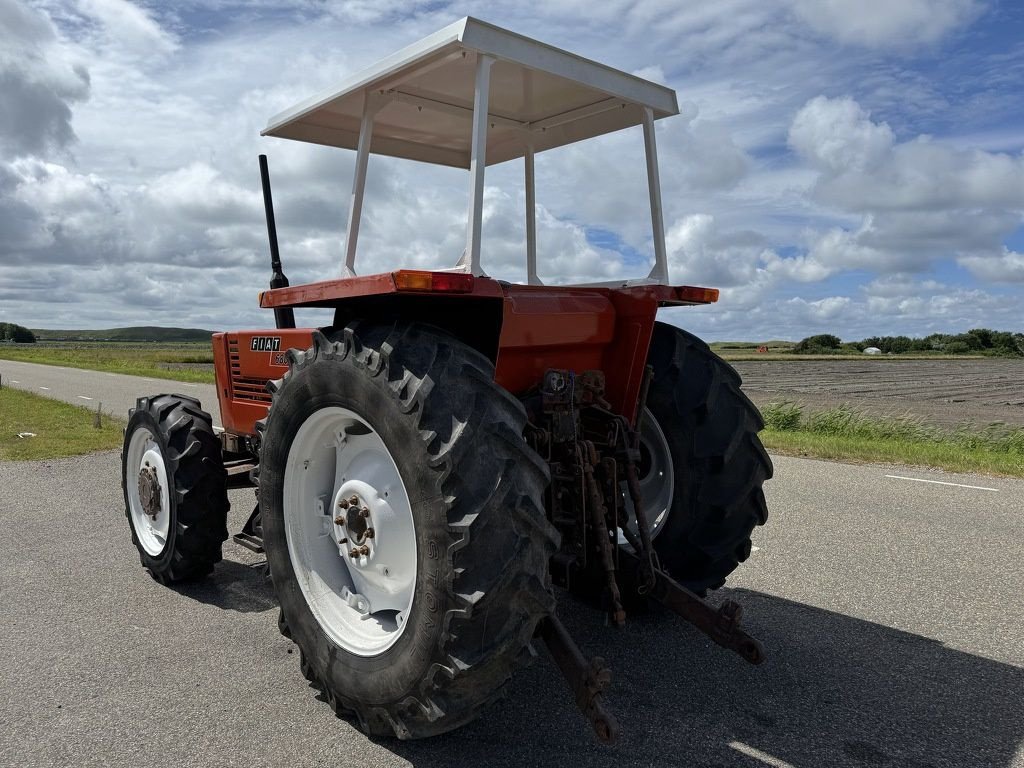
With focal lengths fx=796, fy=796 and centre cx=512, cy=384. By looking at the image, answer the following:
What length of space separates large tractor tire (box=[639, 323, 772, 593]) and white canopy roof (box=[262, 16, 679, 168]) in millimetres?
1231

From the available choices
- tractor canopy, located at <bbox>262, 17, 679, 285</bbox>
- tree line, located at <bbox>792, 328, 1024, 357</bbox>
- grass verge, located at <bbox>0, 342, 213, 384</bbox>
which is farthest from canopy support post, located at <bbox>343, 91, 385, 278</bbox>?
tree line, located at <bbox>792, 328, 1024, 357</bbox>

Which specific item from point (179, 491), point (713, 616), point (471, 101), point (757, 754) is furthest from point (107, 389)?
point (757, 754)

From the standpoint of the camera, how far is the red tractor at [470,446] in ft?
8.48

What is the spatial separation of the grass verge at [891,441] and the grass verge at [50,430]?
9138 millimetres

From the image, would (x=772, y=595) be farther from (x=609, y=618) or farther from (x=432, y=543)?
(x=432, y=543)

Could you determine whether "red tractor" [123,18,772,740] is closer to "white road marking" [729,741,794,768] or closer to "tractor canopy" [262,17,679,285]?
"tractor canopy" [262,17,679,285]

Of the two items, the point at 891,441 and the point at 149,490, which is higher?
the point at 149,490

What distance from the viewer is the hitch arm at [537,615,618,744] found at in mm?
2518

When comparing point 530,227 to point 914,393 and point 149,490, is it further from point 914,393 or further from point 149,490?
point 914,393

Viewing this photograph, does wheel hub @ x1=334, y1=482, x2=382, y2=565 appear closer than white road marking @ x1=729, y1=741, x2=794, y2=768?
No

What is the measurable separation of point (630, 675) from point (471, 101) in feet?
9.26

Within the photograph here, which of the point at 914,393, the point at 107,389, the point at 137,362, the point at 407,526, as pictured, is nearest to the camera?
the point at 407,526

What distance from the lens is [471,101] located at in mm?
3951

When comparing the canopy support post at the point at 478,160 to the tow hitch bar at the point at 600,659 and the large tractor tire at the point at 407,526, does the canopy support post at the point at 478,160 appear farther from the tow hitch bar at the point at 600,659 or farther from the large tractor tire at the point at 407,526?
the tow hitch bar at the point at 600,659
